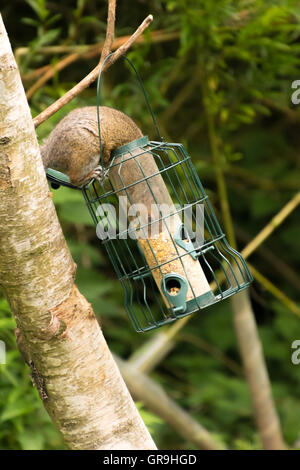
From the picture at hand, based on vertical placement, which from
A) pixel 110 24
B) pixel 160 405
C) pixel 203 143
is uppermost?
pixel 203 143

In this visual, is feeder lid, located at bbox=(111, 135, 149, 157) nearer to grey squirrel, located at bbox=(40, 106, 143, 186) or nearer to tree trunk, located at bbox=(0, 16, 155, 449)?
grey squirrel, located at bbox=(40, 106, 143, 186)

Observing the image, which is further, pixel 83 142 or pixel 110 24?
pixel 83 142

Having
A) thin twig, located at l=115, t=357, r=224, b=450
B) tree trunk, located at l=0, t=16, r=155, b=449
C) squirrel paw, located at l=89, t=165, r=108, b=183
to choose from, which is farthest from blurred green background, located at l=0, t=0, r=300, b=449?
squirrel paw, located at l=89, t=165, r=108, b=183

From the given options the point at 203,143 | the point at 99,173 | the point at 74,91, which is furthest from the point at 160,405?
the point at 203,143

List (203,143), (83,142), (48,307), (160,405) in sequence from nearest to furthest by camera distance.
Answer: (48,307) → (83,142) → (160,405) → (203,143)

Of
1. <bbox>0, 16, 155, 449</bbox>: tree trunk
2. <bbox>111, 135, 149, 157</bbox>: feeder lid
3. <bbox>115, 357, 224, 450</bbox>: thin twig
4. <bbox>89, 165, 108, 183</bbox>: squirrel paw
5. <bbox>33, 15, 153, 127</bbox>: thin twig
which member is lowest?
<bbox>115, 357, 224, 450</bbox>: thin twig

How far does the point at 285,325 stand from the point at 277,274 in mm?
710

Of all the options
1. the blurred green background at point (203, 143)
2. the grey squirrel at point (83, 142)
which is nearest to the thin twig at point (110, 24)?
the grey squirrel at point (83, 142)

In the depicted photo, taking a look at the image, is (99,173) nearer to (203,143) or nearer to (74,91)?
(74,91)

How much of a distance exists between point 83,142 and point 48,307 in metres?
0.43

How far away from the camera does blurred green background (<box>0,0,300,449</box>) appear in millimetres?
2393

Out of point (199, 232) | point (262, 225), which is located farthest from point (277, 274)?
point (199, 232)

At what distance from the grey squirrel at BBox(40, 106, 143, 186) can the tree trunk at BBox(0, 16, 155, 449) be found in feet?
0.74

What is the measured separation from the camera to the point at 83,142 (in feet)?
5.05
